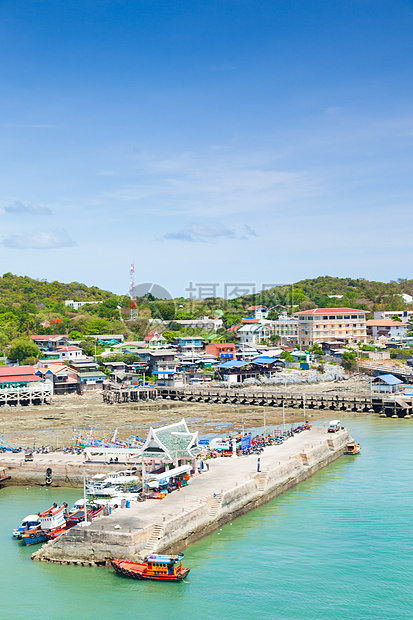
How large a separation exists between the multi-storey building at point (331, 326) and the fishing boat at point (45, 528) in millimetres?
89364

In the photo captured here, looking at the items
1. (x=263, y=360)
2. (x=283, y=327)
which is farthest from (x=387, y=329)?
(x=263, y=360)

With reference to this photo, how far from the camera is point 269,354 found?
106562 mm

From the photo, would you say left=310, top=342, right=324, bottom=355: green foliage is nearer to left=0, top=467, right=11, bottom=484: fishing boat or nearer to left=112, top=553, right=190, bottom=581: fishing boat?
left=0, top=467, right=11, bottom=484: fishing boat

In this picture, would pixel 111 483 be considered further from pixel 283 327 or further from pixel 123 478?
pixel 283 327

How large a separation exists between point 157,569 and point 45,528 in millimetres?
7454

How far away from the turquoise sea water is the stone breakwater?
0.63 m

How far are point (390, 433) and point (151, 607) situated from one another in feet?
119

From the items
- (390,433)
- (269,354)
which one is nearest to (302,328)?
(269,354)

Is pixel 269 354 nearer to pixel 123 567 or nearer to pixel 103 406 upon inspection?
pixel 103 406

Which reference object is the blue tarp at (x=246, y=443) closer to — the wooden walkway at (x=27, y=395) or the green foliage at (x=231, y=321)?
the wooden walkway at (x=27, y=395)

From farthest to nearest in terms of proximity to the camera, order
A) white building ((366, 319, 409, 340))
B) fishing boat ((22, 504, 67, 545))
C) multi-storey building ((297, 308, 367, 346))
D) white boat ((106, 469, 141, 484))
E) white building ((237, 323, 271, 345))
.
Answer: white building ((366, 319, 409, 340)) → white building ((237, 323, 271, 345)) → multi-storey building ((297, 308, 367, 346)) → white boat ((106, 469, 141, 484)) → fishing boat ((22, 504, 67, 545))

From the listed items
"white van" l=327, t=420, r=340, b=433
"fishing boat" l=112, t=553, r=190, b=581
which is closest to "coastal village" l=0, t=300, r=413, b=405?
"white van" l=327, t=420, r=340, b=433

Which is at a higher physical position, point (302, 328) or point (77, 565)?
point (302, 328)

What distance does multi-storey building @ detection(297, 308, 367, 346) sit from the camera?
11606 cm
